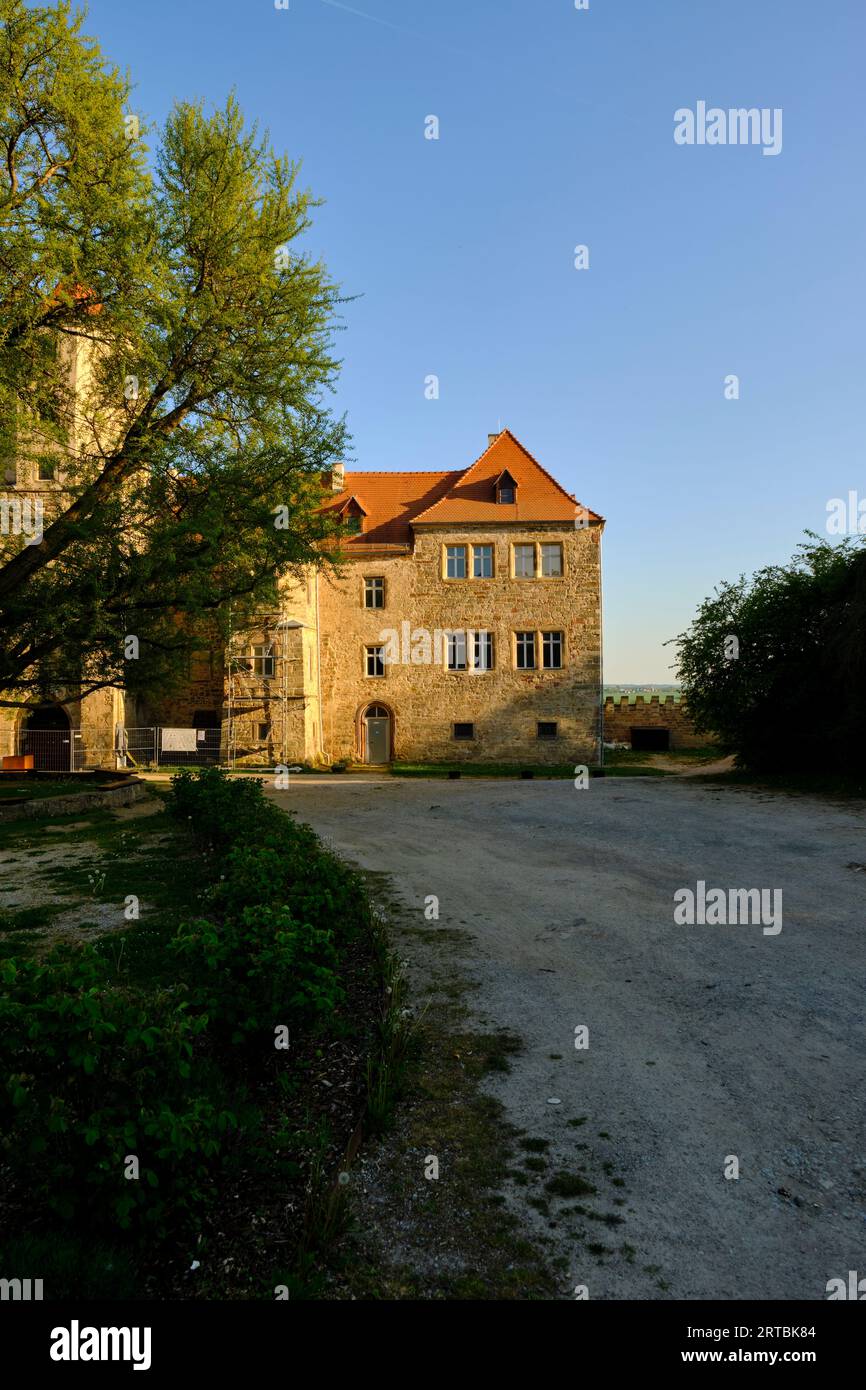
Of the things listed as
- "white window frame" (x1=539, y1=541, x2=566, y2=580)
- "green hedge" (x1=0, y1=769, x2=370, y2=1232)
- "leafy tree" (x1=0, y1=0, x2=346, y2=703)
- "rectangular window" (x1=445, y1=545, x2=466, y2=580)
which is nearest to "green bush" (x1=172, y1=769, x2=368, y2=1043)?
"green hedge" (x1=0, y1=769, x2=370, y2=1232)

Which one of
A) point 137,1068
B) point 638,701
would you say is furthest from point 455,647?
point 137,1068

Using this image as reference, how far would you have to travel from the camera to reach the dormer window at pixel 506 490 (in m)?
A: 32.1

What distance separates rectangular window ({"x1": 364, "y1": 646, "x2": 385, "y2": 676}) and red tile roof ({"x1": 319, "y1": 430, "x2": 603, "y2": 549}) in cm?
457

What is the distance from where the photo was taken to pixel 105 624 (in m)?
14.0

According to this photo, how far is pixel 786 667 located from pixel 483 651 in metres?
12.6

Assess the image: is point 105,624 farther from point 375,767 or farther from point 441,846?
point 375,767

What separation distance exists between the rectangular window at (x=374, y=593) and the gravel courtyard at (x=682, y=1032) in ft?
66.1

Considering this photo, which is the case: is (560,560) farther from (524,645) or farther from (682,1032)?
(682,1032)

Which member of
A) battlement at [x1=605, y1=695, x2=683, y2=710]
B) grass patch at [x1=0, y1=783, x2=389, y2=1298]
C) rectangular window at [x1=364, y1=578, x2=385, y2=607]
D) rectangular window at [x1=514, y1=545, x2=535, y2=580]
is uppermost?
rectangular window at [x1=514, y1=545, x2=535, y2=580]

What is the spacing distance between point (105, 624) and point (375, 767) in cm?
1802

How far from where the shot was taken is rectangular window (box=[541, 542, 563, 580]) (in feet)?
104

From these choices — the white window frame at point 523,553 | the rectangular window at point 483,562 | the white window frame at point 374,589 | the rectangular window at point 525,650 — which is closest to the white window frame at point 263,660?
the white window frame at point 374,589

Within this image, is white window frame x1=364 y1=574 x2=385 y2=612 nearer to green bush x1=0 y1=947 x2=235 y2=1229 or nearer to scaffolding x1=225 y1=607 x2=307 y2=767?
scaffolding x1=225 y1=607 x2=307 y2=767

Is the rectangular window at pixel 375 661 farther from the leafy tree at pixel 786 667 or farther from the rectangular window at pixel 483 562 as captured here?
the leafy tree at pixel 786 667
